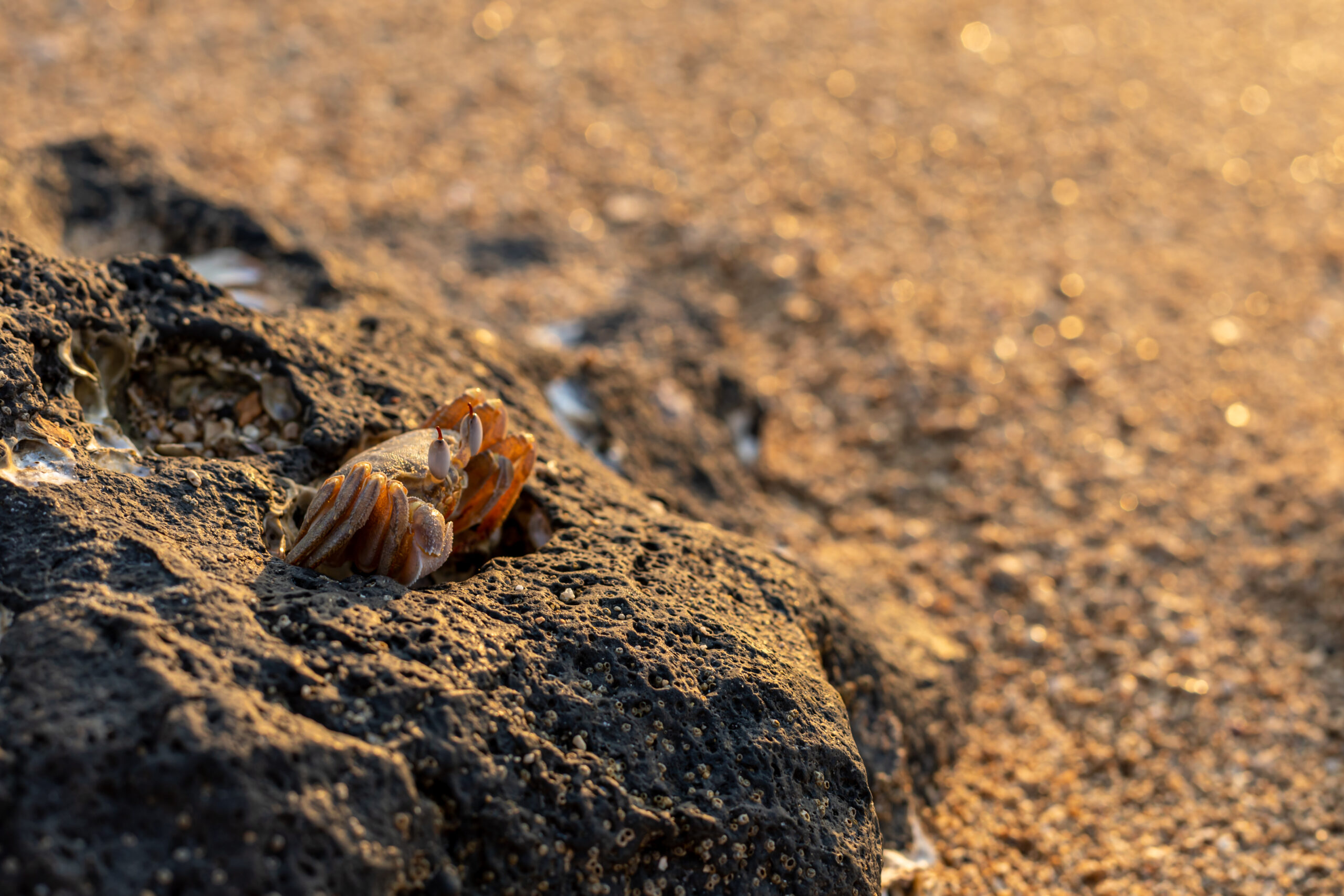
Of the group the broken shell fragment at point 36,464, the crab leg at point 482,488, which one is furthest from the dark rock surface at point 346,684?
the crab leg at point 482,488

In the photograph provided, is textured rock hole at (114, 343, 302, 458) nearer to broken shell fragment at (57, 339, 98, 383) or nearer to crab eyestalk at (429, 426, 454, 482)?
broken shell fragment at (57, 339, 98, 383)

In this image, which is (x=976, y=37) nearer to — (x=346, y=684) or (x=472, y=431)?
(x=472, y=431)

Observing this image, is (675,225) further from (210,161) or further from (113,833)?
(113,833)

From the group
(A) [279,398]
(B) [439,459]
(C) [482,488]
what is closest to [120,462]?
(A) [279,398]

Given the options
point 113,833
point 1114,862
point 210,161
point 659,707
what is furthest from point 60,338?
point 210,161

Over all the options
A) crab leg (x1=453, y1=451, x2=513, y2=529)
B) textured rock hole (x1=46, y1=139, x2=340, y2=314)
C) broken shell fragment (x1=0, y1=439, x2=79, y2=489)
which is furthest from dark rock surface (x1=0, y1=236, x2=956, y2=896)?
textured rock hole (x1=46, y1=139, x2=340, y2=314)

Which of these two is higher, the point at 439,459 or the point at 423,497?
the point at 439,459

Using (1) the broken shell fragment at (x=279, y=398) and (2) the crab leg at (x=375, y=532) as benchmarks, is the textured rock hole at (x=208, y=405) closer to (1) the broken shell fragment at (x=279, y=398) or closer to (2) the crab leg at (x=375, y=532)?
(1) the broken shell fragment at (x=279, y=398)
